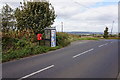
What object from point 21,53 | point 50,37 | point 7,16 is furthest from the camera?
point 7,16

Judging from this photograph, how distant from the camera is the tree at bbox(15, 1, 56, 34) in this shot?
20.8 metres

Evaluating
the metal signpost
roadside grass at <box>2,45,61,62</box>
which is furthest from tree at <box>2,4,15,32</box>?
roadside grass at <box>2,45,61,62</box>

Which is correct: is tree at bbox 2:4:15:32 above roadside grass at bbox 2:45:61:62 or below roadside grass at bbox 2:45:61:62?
above

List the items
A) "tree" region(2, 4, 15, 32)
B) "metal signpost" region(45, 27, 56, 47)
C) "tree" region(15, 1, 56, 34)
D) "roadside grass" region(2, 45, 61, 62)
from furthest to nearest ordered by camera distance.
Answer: "tree" region(2, 4, 15, 32)
"tree" region(15, 1, 56, 34)
"metal signpost" region(45, 27, 56, 47)
"roadside grass" region(2, 45, 61, 62)

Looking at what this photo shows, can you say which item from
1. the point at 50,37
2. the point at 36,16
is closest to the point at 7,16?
the point at 36,16

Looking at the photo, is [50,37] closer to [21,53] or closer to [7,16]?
[21,53]

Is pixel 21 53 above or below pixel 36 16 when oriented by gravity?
below

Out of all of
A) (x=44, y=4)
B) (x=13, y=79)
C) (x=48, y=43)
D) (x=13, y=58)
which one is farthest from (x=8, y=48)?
(x=44, y=4)

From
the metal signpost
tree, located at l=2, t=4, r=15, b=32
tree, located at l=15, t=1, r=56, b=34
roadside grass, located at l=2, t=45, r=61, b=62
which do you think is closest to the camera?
roadside grass, located at l=2, t=45, r=61, b=62

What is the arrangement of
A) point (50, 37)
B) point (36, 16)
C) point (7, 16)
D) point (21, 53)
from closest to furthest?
point (21, 53)
point (50, 37)
point (36, 16)
point (7, 16)

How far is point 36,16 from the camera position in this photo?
2062cm

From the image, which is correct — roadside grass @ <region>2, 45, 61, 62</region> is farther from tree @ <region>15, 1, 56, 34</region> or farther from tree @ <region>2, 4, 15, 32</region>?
tree @ <region>2, 4, 15, 32</region>

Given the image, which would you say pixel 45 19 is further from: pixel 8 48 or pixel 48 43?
pixel 8 48

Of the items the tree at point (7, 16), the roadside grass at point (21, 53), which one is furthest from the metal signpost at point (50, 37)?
the tree at point (7, 16)
